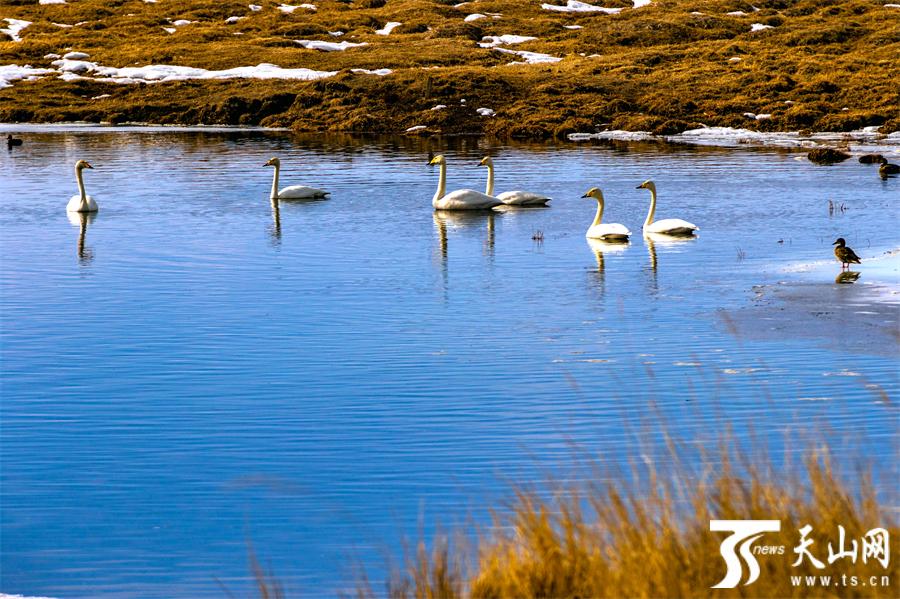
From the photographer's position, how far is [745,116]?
57.8m

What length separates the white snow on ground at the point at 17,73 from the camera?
84.9 metres

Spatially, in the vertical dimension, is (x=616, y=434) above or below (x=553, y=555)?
below

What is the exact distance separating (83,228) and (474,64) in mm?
63850

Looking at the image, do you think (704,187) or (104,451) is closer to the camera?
(104,451)

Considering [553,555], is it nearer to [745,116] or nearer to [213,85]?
[745,116]

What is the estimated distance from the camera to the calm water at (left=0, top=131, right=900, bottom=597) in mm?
8719

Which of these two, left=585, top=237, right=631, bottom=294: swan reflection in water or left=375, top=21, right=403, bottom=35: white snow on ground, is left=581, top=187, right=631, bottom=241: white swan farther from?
left=375, top=21, right=403, bottom=35: white snow on ground

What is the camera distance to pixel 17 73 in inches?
3442

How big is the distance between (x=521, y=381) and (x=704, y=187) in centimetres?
2083

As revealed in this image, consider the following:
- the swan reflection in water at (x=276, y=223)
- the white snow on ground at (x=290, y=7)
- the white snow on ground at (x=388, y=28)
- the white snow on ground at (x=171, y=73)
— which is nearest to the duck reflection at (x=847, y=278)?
the swan reflection in water at (x=276, y=223)

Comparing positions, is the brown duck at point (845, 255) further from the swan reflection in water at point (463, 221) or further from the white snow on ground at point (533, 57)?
the white snow on ground at point (533, 57)

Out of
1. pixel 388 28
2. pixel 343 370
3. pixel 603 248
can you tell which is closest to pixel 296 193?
pixel 603 248

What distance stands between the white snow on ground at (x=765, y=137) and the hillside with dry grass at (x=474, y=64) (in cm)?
110

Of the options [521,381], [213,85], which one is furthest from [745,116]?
[521,381]
